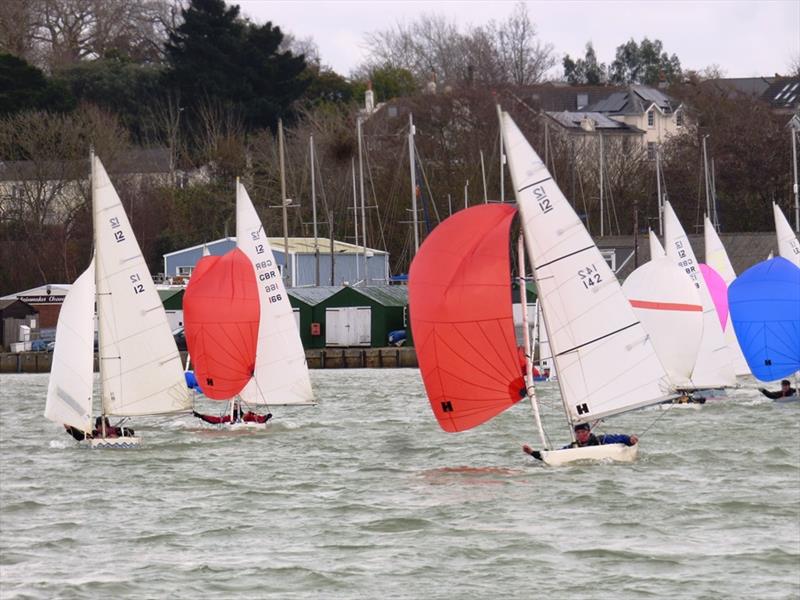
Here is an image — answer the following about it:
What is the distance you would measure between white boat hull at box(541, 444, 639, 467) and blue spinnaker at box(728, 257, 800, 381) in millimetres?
13075

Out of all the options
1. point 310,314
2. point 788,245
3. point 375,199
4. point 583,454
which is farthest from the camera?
point 375,199

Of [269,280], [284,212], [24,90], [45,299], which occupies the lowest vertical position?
[269,280]

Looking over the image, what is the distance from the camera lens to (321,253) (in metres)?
69.5

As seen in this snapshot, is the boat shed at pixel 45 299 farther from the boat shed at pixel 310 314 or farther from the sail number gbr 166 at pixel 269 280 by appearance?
the sail number gbr 166 at pixel 269 280

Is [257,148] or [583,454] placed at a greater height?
[257,148]

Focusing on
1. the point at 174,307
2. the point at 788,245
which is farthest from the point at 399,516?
the point at 174,307

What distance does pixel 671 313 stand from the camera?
3419 centimetres

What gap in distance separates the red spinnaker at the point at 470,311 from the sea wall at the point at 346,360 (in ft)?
111

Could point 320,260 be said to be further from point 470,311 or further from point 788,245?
point 470,311

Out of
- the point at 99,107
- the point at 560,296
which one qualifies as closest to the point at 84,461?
the point at 560,296

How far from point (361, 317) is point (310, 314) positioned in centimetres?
181

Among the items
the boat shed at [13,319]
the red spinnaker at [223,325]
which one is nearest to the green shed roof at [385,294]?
the boat shed at [13,319]

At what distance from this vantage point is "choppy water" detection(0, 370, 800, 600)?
17.2 m

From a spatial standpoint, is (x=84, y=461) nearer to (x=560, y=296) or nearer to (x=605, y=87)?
(x=560, y=296)
